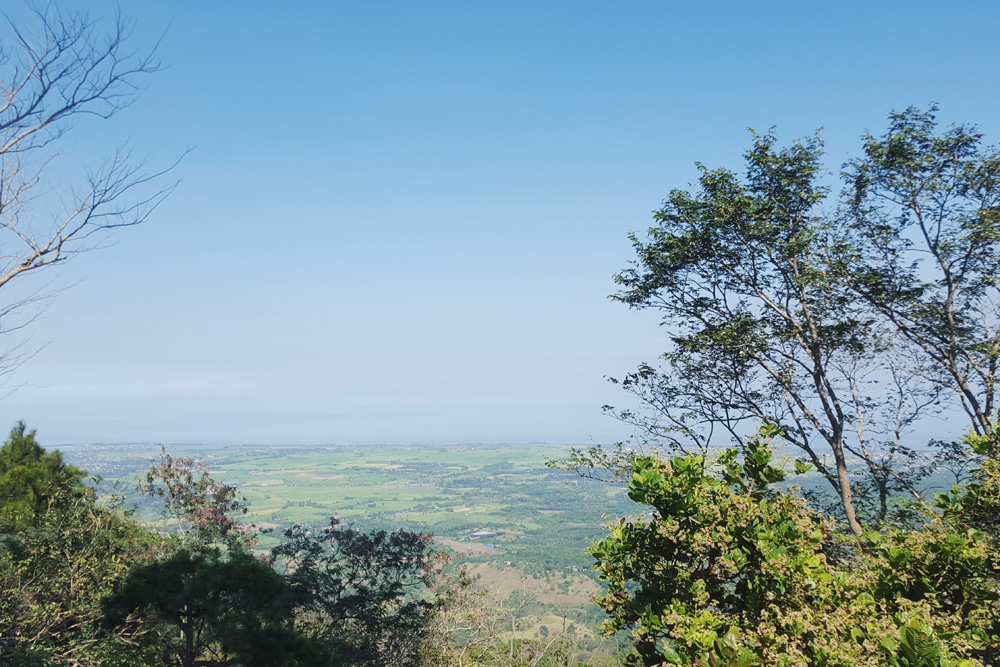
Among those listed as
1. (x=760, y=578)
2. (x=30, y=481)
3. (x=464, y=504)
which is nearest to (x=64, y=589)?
(x=30, y=481)

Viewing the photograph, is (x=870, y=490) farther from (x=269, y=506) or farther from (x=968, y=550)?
(x=269, y=506)

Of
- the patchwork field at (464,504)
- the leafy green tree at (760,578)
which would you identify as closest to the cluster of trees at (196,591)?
the patchwork field at (464,504)

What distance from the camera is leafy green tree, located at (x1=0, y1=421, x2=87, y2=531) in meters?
13.0

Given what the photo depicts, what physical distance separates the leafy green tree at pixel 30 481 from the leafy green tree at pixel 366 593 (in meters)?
6.18

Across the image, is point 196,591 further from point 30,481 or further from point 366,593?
point 30,481

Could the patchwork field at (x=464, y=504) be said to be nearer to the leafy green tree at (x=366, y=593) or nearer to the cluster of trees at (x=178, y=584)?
the cluster of trees at (x=178, y=584)

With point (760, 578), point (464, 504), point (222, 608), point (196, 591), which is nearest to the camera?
point (760, 578)

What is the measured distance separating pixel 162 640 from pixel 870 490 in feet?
45.6

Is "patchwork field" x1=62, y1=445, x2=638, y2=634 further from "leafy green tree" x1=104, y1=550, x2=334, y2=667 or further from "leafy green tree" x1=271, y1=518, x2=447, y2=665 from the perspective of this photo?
"leafy green tree" x1=104, y1=550, x2=334, y2=667

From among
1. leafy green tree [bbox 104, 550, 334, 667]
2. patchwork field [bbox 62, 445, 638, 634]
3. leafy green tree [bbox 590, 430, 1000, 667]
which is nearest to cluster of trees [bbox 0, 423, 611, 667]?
leafy green tree [bbox 104, 550, 334, 667]

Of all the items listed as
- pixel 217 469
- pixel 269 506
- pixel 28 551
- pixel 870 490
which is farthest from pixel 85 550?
pixel 217 469

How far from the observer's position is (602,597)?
3914 millimetres

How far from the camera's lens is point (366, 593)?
1344cm

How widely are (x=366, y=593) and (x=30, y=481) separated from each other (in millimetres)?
10128
